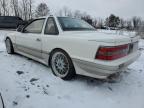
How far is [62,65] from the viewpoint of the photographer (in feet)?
11.3

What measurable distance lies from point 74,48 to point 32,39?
1570mm

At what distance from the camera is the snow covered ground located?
8.82 feet

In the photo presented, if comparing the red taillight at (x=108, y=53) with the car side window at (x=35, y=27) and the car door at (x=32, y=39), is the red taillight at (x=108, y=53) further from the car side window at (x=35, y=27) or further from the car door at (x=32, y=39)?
the car side window at (x=35, y=27)

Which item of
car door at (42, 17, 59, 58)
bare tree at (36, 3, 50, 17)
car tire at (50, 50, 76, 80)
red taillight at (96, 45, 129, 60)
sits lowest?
car tire at (50, 50, 76, 80)

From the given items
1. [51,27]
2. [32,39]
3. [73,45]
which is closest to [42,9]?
[32,39]

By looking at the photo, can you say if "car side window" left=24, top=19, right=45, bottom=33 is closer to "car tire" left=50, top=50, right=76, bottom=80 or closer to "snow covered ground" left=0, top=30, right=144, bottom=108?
"car tire" left=50, top=50, right=76, bottom=80

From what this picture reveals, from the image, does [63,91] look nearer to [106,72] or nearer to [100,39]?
[106,72]

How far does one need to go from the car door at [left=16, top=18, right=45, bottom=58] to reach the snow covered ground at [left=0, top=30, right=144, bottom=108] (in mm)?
537

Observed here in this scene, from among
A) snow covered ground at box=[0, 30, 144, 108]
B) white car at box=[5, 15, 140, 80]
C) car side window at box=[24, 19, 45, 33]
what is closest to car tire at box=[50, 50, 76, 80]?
white car at box=[5, 15, 140, 80]

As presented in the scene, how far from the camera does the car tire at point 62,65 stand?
324cm

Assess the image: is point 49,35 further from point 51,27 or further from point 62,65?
point 62,65

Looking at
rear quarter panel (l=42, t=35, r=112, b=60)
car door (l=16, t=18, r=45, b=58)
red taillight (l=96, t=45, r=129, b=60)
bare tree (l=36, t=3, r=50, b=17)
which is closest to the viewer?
red taillight (l=96, t=45, r=129, b=60)

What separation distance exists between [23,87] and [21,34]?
2.10 meters

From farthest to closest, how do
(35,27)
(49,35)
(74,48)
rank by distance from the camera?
1. (35,27)
2. (49,35)
3. (74,48)
